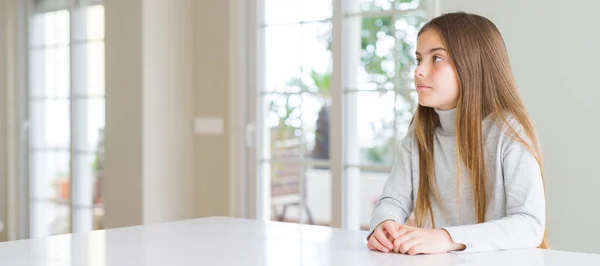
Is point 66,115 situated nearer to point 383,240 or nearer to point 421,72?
point 421,72

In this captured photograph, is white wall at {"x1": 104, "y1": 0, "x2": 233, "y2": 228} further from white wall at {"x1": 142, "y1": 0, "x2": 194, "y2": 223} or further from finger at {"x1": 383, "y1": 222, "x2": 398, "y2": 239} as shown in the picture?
finger at {"x1": 383, "y1": 222, "x2": 398, "y2": 239}

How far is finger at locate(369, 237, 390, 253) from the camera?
4.96ft

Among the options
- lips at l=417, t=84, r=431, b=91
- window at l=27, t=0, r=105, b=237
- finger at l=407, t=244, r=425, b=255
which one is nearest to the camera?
finger at l=407, t=244, r=425, b=255

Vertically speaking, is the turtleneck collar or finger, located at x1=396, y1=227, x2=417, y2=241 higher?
the turtleneck collar

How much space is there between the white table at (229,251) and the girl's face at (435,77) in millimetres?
357

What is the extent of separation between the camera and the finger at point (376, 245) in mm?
1513

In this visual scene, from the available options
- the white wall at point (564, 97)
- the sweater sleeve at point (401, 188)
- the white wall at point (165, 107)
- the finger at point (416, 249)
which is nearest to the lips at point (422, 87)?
the sweater sleeve at point (401, 188)

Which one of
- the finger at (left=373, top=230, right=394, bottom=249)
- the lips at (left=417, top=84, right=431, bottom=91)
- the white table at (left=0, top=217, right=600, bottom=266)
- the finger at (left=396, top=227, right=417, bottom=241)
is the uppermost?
the lips at (left=417, top=84, right=431, bottom=91)

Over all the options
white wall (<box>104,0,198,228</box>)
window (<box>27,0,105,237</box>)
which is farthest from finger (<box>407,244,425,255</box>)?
window (<box>27,0,105,237</box>)

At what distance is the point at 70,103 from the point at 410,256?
425 cm

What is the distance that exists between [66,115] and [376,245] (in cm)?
439

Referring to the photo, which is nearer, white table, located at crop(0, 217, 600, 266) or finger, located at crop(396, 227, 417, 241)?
white table, located at crop(0, 217, 600, 266)

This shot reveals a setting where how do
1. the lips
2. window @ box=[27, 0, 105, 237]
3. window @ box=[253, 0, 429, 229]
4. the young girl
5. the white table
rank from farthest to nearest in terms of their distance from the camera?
window @ box=[27, 0, 105, 237] → window @ box=[253, 0, 429, 229] → the lips → the young girl → the white table

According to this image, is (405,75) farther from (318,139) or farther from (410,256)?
(410,256)
